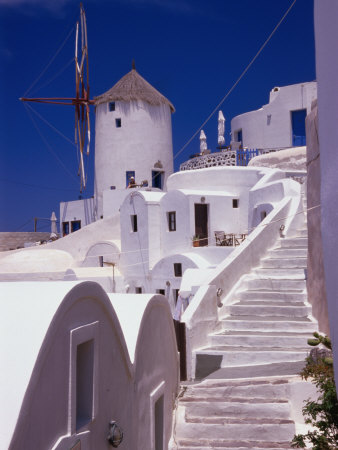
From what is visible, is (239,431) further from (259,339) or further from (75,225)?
(75,225)

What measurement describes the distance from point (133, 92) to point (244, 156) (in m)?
10.7

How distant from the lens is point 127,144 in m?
31.7

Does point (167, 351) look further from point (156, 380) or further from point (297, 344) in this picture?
point (297, 344)

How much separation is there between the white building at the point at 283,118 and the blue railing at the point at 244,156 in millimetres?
2272

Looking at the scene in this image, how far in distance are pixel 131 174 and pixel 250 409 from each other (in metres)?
24.4

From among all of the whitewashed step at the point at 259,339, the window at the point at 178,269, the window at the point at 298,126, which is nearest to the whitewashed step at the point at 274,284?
the whitewashed step at the point at 259,339

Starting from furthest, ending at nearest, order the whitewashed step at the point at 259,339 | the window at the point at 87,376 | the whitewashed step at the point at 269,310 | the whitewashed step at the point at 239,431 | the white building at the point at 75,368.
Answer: the whitewashed step at the point at 269,310, the whitewashed step at the point at 259,339, the whitewashed step at the point at 239,431, the window at the point at 87,376, the white building at the point at 75,368

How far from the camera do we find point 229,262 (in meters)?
12.2

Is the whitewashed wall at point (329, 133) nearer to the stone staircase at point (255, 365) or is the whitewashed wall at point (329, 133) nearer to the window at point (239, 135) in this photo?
the stone staircase at point (255, 365)

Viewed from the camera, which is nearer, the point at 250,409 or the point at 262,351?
the point at 250,409

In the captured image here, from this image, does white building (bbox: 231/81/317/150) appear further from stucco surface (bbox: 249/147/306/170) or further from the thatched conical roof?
the thatched conical roof

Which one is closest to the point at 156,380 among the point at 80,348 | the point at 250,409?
the point at 250,409

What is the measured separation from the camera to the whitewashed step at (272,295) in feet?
37.6

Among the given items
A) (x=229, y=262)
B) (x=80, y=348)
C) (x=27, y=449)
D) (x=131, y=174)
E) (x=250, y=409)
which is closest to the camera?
(x=27, y=449)
